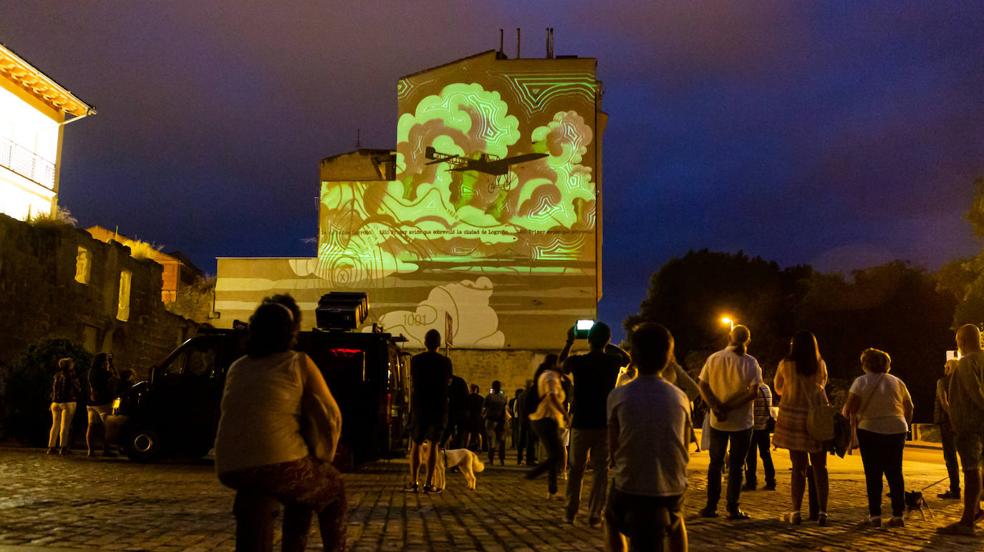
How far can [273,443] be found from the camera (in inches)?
157

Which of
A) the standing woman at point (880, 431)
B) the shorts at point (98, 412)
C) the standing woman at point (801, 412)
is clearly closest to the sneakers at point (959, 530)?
the standing woman at point (880, 431)

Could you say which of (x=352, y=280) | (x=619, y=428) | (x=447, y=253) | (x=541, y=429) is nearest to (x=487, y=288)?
(x=447, y=253)

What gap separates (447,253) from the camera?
1585 inches

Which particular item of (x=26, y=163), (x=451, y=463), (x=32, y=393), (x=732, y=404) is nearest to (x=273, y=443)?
(x=732, y=404)

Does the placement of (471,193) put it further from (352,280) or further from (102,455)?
(102,455)

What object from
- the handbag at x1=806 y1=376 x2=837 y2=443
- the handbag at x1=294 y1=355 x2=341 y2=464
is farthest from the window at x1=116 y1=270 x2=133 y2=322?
the handbag at x1=294 y1=355 x2=341 y2=464

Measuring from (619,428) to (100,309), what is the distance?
24.7 metres

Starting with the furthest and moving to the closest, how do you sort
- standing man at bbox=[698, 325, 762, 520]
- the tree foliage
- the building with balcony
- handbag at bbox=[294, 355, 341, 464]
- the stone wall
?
the tree foliage, the building with balcony, the stone wall, standing man at bbox=[698, 325, 762, 520], handbag at bbox=[294, 355, 341, 464]

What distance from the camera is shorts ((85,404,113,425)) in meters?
16.7

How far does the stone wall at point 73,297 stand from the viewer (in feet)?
71.2

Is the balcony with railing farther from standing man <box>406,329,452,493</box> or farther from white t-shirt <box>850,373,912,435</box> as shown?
white t-shirt <box>850,373,912,435</box>

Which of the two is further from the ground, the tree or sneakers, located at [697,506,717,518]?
the tree

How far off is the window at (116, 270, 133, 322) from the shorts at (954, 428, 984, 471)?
25.3m

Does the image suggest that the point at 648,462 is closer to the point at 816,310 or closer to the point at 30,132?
the point at 30,132
